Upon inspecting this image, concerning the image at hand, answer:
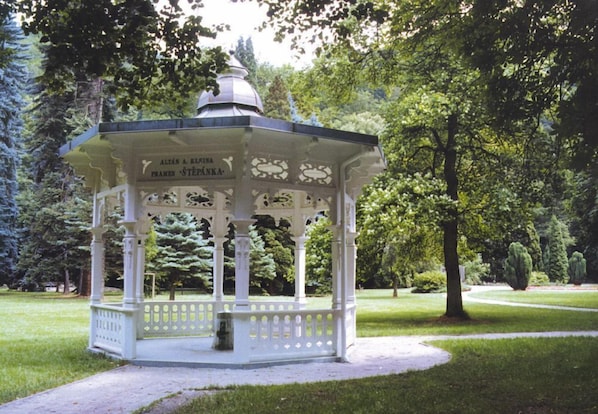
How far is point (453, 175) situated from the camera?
19.4 meters

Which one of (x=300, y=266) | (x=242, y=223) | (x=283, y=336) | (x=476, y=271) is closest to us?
(x=242, y=223)

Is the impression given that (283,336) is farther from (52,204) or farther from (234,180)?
(52,204)

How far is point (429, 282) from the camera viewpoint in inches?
1599

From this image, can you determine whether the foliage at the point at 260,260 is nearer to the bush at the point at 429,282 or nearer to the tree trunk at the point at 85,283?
the tree trunk at the point at 85,283

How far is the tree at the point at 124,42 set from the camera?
6246 millimetres

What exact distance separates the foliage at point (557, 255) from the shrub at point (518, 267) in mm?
9222

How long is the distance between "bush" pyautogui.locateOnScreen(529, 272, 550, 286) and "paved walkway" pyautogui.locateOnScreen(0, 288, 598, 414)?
38.4 metres

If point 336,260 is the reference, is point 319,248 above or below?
above

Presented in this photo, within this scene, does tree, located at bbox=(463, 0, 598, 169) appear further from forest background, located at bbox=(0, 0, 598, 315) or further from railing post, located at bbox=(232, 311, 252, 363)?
railing post, located at bbox=(232, 311, 252, 363)

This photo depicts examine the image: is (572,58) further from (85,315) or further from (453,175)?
(85,315)

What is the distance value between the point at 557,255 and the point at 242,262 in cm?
4565

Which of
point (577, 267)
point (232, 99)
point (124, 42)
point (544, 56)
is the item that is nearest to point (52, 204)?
point (232, 99)

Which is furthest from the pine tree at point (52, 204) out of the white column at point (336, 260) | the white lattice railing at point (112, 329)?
the white column at point (336, 260)

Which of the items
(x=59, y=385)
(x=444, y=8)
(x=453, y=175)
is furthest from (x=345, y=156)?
(x=453, y=175)
